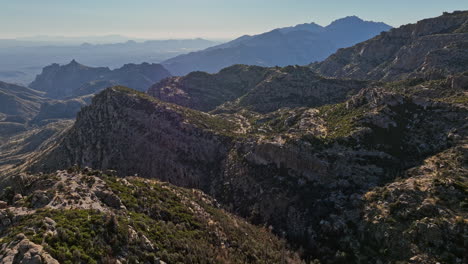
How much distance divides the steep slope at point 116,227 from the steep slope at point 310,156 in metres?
10.4

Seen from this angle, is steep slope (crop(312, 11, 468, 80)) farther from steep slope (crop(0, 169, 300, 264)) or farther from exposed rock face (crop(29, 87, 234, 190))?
steep slope (crop(0, 169, 300, 264))

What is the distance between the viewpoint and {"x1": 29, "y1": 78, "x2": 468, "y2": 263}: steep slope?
5022 centimetres

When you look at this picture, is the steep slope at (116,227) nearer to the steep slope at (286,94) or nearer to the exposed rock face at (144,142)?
the exposed rock face at (144,142)

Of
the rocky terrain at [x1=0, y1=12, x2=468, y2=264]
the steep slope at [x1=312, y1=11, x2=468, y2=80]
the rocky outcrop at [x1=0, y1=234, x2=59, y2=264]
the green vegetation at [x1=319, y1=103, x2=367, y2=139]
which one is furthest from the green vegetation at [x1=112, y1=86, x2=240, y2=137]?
the steep slope at [x1=312, y1=11, x2=468, y2=80]

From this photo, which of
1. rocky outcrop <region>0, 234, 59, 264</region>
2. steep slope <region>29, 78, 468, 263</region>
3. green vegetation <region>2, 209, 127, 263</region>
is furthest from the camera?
steep slope <region>29, 78, 468, 263</region>

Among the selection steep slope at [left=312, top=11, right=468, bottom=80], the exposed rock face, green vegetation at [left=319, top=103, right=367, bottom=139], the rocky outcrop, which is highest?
steep slope at [left=312, top=11, right=468, bottom=80]

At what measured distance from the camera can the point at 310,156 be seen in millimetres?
67500

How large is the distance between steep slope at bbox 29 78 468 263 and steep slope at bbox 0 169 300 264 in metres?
10.4

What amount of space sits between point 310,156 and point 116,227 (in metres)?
47.4

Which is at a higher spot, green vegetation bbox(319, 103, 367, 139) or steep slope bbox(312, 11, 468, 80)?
steep slope bbox(312, 11, 468, 80)

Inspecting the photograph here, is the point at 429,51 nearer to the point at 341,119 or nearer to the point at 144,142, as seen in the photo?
the point at 341,119

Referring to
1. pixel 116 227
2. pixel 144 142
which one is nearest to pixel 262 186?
pixel 116 227

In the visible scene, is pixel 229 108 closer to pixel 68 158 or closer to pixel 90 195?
pixel 68 158

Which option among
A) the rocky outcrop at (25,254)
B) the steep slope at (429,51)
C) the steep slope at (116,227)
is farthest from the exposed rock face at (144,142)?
the steep slope at (429,51)
